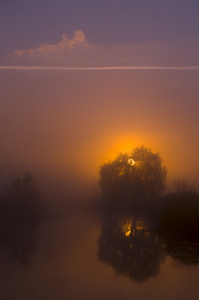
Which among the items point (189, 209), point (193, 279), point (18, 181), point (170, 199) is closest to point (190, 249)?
point (193, 279)

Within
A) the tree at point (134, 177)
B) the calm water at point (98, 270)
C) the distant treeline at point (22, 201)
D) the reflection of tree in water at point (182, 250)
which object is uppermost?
the tree at point (134, 177)

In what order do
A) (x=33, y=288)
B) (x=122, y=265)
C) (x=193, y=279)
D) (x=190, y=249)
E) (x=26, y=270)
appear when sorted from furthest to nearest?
(x=190, y=249) < (x=122, y=265) < (x=26, y=270) < (x=193, y=279) < (x=33, y=288)

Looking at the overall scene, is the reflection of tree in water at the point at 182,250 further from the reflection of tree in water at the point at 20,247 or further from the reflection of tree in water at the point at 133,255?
the reflection of tree in water at the point at 20,247

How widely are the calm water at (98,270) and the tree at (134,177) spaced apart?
46278 mm

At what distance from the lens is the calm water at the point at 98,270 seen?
1198 centimetres

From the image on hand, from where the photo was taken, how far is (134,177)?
2800 inches

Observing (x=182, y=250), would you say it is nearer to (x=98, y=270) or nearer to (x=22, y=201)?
(x=98, y=270)

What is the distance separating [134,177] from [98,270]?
56.0 m

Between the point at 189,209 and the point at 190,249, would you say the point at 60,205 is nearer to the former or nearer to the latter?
the point at 189,209

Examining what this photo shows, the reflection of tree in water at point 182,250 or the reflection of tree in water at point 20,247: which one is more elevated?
the reflection of tree in water at point 182,250

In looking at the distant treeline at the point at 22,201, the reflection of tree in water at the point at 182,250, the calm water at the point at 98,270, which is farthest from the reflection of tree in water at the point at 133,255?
the distant treeline at the point at 22,201

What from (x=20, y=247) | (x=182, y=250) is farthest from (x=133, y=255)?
(x=20, y=247)

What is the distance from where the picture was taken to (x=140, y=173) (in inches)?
2800

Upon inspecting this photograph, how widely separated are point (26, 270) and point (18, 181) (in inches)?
1708
